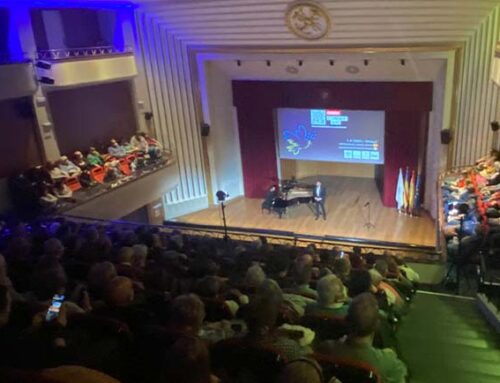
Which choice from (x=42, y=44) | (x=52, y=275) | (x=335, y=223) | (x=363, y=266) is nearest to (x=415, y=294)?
(x=363, y=266)

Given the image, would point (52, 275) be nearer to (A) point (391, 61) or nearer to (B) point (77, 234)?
(B) point (77, 234)

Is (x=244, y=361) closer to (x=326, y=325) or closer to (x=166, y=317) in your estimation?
(x=166, y=317)

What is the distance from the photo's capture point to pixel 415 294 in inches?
208

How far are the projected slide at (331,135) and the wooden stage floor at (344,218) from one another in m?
1.03

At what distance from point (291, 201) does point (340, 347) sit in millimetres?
8432

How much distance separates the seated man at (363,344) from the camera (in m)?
2.76

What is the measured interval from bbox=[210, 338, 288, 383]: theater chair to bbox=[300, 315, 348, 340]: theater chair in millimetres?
715

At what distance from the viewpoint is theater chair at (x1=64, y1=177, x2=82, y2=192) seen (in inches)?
340

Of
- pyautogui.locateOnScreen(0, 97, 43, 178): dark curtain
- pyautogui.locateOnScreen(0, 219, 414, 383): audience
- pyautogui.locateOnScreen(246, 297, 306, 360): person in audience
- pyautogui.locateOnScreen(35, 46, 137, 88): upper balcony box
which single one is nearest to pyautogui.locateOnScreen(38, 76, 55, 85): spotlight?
pyautogui.locateOnScreen(35, 46, 137, 88): upper balcony box

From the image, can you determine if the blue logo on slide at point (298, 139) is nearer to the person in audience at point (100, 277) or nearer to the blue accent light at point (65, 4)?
the blue accent light at point (65, 4)

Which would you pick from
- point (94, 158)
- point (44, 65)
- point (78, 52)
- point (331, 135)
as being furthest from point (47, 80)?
point (331, 135)

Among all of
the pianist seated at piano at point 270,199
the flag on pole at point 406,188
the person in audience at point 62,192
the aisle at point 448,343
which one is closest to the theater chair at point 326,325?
the aisle at point 448,343

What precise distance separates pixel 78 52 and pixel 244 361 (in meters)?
8.23

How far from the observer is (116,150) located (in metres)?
10.0
